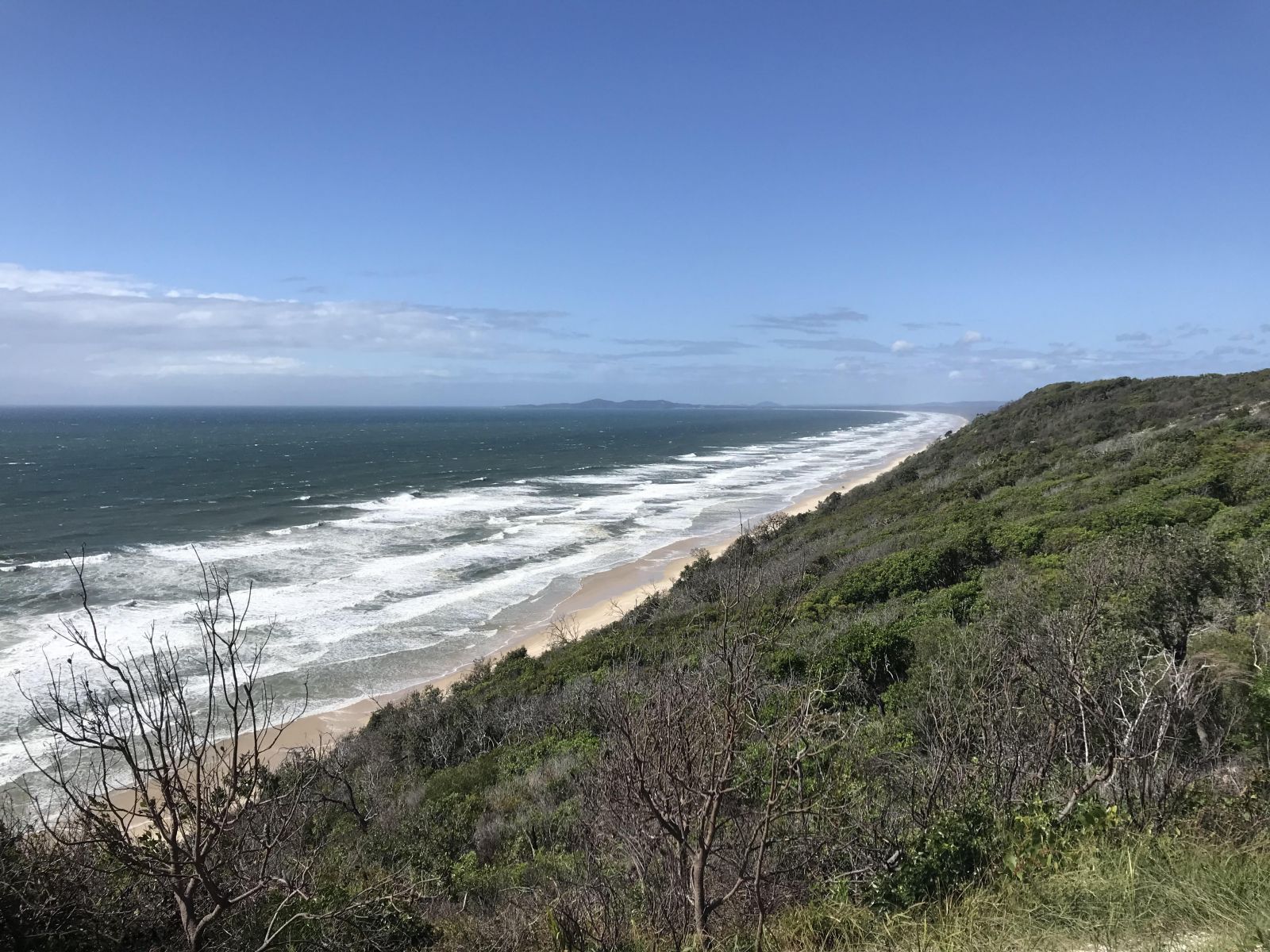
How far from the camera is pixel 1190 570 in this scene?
28.7 feet

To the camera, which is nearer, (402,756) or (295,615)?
(402,756)

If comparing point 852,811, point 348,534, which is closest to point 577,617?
point 348,534

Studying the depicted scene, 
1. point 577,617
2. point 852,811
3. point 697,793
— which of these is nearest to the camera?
point 697,793

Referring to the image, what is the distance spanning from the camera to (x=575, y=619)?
24281 millimetres

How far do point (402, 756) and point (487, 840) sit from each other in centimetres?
543

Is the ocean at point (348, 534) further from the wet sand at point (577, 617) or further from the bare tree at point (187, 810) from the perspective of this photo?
the bare tree at point (187, 810)

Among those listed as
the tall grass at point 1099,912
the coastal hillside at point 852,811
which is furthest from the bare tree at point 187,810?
the tall grass at point 1099,912

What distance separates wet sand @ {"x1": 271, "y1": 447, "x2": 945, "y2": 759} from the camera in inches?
677

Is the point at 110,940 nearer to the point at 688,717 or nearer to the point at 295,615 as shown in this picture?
the point at 688,717

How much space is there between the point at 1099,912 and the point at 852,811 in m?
1.59

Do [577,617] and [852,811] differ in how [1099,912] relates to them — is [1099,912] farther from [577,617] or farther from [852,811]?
[577,617]

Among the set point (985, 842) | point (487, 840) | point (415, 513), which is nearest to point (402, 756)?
point (487, 840)

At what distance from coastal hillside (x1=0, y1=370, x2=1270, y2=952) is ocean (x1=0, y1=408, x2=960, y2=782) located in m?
2.58

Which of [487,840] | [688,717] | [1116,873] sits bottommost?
[487,840]
